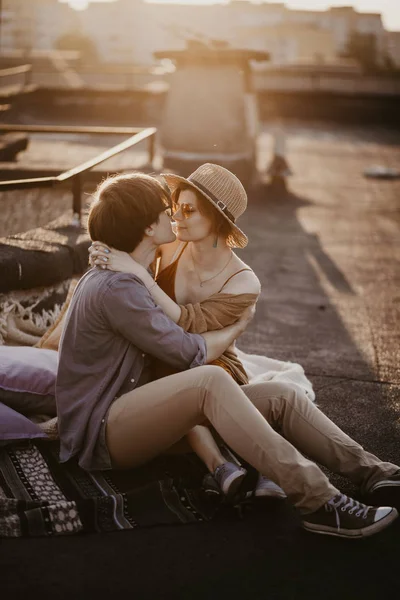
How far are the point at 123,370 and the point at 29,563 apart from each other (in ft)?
2.82

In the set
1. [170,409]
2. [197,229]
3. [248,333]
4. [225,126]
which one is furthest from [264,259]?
[170,409]

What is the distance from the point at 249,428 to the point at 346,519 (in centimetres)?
53

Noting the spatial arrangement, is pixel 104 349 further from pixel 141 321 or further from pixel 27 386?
pixel 27 386

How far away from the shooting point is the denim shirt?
3.55m

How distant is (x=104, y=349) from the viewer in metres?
3.67

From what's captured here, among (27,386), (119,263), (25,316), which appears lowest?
(25,316)

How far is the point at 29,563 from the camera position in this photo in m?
3.23

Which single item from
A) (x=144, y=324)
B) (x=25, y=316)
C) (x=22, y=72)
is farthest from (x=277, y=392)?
(x=22, y=72)

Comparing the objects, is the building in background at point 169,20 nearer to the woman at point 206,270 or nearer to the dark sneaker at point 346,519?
the woman at point 206,270

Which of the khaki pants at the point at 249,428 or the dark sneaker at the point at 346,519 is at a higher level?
the khaki pants at the point at 249,428

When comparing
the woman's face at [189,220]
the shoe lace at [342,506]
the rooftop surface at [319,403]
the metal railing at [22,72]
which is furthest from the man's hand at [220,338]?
the metal railing at [22,72]

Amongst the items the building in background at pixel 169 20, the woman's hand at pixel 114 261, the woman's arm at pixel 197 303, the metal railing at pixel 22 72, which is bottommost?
the building in background at pixel 169 20

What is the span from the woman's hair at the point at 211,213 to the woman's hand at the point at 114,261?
513 mm

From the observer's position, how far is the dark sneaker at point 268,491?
3.70m
